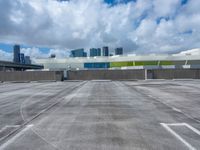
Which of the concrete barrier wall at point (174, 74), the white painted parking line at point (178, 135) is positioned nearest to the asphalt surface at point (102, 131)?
the white painted parking line at point (178, 135)

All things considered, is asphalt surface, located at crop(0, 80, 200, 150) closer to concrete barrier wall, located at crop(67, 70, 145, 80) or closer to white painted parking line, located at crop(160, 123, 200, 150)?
white painted parking line, located at crop(160, 123, 200, 150)

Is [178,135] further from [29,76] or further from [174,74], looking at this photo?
[29,76]

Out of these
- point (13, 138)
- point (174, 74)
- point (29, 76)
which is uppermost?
point (174, 74)

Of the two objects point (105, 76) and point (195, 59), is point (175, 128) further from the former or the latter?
point (195, 59)

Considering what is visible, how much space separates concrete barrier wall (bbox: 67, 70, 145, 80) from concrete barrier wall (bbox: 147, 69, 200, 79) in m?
2.14

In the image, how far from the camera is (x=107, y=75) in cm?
5106

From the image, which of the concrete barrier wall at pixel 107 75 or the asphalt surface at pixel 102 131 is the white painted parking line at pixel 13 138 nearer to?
the asphalt surface at pixel 102 131

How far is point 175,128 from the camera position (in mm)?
7578

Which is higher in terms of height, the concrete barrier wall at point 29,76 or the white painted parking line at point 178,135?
the concrete barrier wall at point 29,76

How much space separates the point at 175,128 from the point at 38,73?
4651cm

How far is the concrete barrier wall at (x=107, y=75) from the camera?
164 ft

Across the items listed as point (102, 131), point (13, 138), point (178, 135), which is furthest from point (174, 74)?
point (13, 138)

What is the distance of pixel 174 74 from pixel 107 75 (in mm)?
14596

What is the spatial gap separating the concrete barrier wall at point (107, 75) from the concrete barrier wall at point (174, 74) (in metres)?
2.14
